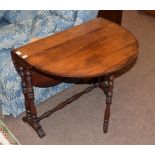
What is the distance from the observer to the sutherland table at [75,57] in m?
1.72

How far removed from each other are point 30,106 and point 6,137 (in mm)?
318

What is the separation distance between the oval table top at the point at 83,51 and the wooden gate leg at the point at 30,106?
0.56 feet

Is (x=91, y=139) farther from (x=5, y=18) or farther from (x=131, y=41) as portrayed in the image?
(x=5, y=18)

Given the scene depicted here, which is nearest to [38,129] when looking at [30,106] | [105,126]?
[30,106]

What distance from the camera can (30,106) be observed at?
80.0 inches

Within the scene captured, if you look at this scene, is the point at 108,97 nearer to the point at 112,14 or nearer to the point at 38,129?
the point at 38,129

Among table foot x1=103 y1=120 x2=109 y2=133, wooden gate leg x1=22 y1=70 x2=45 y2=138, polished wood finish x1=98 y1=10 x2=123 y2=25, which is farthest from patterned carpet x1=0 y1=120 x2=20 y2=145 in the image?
polished wood finish x1=98 y1=10 x2=123 y2=25

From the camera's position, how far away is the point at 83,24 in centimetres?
220

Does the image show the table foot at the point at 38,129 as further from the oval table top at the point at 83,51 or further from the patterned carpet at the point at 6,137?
the oval table top at the point at 83,51

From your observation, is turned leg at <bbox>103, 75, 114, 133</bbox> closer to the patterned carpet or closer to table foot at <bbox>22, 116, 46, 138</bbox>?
table foot at <bbox>22, 116, 46, 138</bbox>

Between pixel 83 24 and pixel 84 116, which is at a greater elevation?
pixel 83 24

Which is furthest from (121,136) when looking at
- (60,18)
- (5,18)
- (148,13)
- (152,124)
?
(148,13)

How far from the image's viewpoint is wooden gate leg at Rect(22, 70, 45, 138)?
74.7 inches

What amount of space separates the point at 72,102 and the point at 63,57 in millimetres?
734
